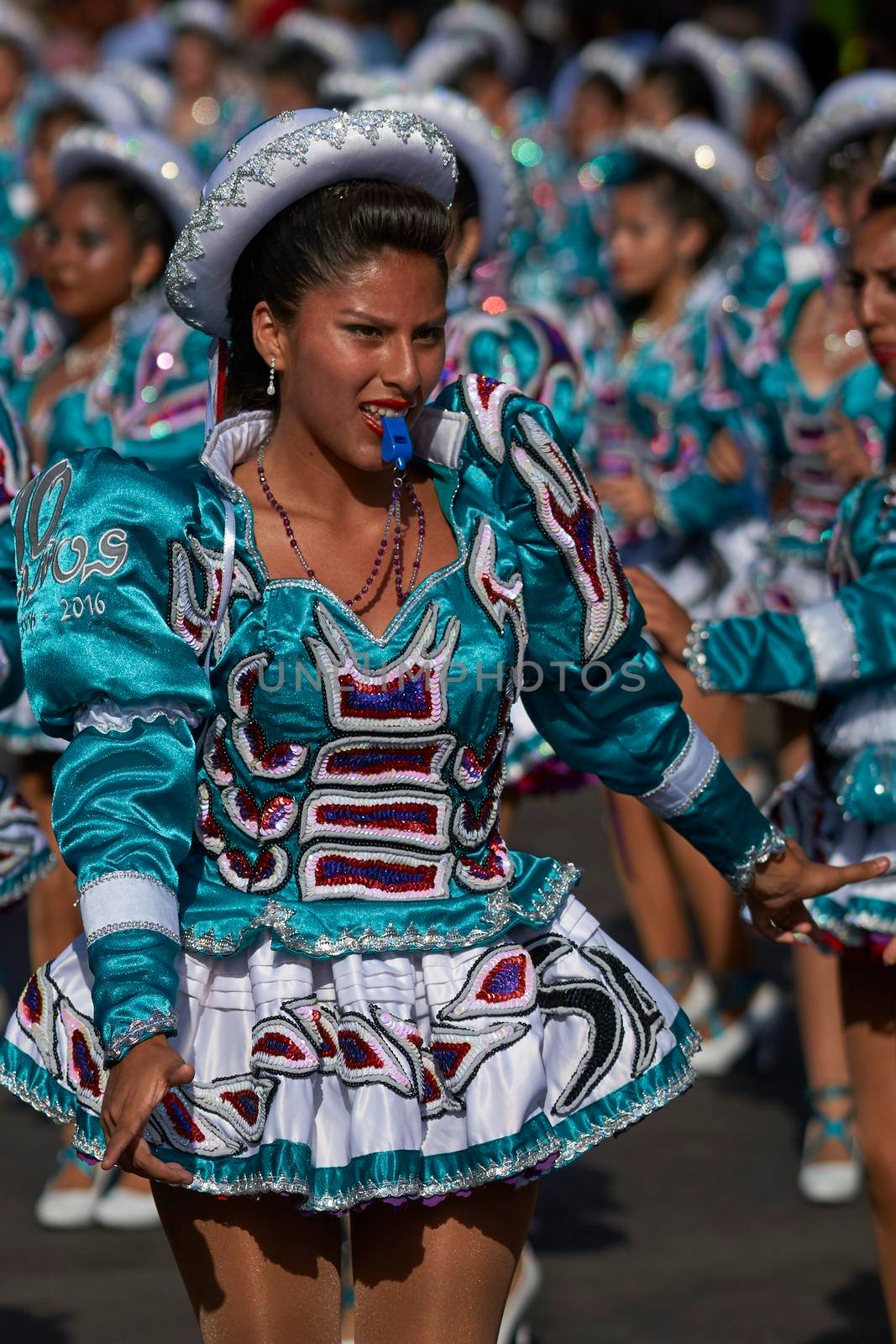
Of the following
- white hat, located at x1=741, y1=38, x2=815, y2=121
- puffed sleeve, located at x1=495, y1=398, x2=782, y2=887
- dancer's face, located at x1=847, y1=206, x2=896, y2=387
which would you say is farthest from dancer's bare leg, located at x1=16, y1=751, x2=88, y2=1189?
white hat, located at x1=741, y1=38, x2=815, y2=121

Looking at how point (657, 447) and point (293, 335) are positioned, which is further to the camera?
point (657, 447)

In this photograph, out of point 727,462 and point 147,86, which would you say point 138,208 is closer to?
point 727,462

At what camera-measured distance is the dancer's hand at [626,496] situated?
624cm

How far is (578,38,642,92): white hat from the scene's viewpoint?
46.6 ft

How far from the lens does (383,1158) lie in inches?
111

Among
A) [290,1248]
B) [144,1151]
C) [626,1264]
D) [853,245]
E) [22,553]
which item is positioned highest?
[853,245]

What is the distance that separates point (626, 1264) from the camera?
4.94 metres

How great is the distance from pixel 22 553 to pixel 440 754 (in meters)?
0.58

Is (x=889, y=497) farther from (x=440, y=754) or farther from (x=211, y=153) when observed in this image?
(x=211, y=153)

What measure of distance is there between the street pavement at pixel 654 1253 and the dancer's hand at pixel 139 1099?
7.17 ft

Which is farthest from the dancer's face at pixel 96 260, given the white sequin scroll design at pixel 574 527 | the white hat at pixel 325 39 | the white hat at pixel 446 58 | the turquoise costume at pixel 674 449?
the white hat at pixel 325 39

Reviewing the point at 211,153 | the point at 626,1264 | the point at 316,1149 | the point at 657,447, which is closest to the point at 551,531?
the point at 316,1149

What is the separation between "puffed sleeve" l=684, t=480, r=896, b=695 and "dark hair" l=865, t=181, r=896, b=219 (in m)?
0.64

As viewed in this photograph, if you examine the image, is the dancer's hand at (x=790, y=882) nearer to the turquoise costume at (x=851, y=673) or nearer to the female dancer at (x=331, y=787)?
the female dancer at (x=331, y=787)
